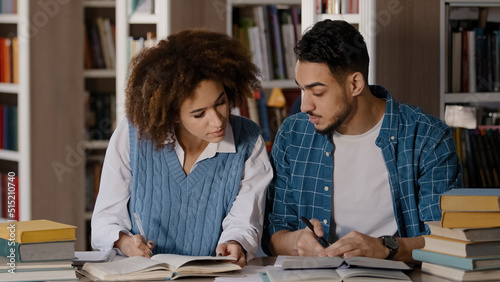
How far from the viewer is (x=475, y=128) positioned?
A: 9.74 ft

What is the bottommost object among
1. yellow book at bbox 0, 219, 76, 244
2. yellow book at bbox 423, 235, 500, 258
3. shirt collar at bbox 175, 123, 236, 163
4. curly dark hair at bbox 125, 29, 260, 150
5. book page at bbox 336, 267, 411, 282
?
book page at bbox 336, 267, 411, 282

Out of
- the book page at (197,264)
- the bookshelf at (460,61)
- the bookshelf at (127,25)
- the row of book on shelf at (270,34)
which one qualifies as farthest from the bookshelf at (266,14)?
the book page at (197,264)

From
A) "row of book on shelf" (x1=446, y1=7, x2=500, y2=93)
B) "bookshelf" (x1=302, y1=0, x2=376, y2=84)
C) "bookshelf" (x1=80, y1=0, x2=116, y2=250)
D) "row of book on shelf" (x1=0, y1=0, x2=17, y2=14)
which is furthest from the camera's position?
"bookshelf" (x1=80, y1=0, x2=116, y2=250)

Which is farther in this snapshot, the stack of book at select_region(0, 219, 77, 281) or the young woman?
the young woman

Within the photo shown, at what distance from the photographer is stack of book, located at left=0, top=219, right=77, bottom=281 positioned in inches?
65.2

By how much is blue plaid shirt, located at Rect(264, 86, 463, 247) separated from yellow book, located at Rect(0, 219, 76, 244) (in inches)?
28.7

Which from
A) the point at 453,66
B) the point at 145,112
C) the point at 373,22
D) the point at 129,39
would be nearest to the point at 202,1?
the point at 129,39

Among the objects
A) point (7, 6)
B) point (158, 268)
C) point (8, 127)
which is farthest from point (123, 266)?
point (7, 6)

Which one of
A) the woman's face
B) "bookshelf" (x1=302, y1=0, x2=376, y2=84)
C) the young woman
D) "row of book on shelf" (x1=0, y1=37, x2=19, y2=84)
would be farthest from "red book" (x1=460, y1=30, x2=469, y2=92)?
"row of book on shelf" (x1=0, y1=37, x2=19, y2=84)

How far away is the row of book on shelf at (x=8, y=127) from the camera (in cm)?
399

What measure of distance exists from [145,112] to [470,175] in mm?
1559

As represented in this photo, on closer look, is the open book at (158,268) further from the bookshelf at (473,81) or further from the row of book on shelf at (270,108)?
the row of book on shelf at (270,108)

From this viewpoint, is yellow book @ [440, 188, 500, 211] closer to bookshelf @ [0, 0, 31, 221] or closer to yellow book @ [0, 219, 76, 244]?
yellow book @ [0, 219, 76, 244]

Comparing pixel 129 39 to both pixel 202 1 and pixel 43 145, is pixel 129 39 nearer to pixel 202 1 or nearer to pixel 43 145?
pixel 202 1
